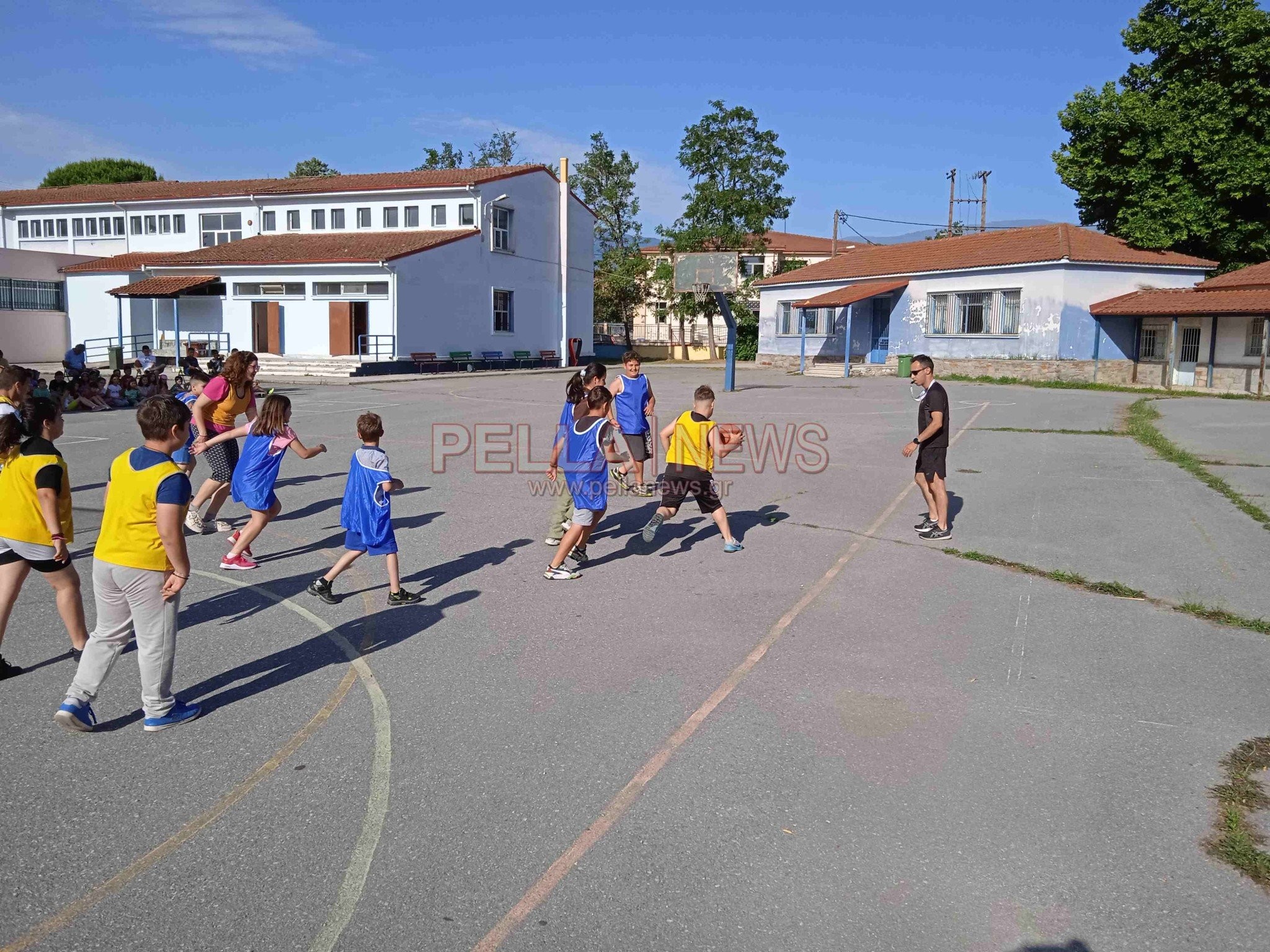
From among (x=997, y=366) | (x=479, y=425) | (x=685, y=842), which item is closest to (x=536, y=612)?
(x=685, y=842)

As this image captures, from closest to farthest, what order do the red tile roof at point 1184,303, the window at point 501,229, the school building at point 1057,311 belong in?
1. the red tile roof at point 1184,303
2. the school building at point 1057,311
3. the window at point 501,229

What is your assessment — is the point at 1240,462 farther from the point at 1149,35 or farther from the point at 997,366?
the point at 1149,35

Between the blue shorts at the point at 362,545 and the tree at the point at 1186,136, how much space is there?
123 feet

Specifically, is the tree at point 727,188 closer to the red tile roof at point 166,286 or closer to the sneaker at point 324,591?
the red tile roof at point 166,286

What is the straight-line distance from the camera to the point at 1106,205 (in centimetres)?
3916

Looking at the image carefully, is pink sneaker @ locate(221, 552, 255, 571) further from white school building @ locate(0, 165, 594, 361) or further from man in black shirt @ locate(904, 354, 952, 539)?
white school building @ locate(0, 165, 594, 361)

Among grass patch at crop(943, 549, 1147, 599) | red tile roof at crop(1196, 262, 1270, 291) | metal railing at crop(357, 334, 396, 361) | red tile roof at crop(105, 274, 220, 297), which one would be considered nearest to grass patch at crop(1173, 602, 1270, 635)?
grass patch at crop(943, 549, 1147, 599)

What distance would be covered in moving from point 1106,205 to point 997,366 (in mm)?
9308

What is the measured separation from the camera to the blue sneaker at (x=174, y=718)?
4953 mm

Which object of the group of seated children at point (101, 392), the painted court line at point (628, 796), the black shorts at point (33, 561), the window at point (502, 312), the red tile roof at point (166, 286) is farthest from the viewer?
Result: the window at point (502, 312)

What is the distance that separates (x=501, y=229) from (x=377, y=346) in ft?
31.7

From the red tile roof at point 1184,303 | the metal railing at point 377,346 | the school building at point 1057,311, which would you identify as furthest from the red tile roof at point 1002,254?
the metal railing at point 377,346

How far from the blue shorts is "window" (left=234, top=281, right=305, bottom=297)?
35128 mm

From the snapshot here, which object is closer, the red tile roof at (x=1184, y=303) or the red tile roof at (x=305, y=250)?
the red tile roof at (x=1184, y=303)
